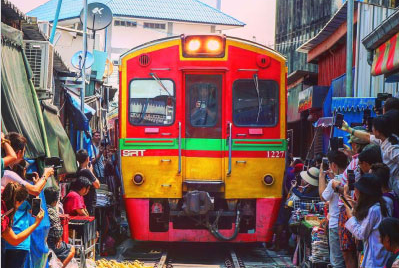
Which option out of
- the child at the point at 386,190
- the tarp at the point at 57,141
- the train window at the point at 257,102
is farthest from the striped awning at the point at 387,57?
the tarp at the point at 57,141

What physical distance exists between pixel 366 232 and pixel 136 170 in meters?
5.59

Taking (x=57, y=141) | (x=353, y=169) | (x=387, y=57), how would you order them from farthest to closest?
(x=57, y=141) → (x=387, y=57) → (x=353, y=169)

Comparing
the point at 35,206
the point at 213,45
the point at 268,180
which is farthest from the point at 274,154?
the point at 35,206

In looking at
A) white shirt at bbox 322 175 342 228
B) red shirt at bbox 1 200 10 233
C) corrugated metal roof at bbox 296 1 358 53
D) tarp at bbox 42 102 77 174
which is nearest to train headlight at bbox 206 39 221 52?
tarp at bbox 42 102 77 174

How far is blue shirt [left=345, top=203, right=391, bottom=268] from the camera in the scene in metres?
6.31

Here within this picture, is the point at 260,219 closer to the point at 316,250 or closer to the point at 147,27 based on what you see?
the point at 316,250

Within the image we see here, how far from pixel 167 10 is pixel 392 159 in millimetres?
39820

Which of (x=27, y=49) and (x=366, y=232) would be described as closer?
(x=366, y=232)

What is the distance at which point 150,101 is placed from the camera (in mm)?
11695

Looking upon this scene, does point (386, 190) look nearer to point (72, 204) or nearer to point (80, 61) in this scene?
point (72, 204)

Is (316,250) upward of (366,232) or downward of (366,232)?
downward

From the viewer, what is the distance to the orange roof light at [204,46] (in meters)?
11.6

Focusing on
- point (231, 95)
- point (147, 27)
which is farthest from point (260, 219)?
point (147, 27)

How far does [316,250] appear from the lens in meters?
8.83
